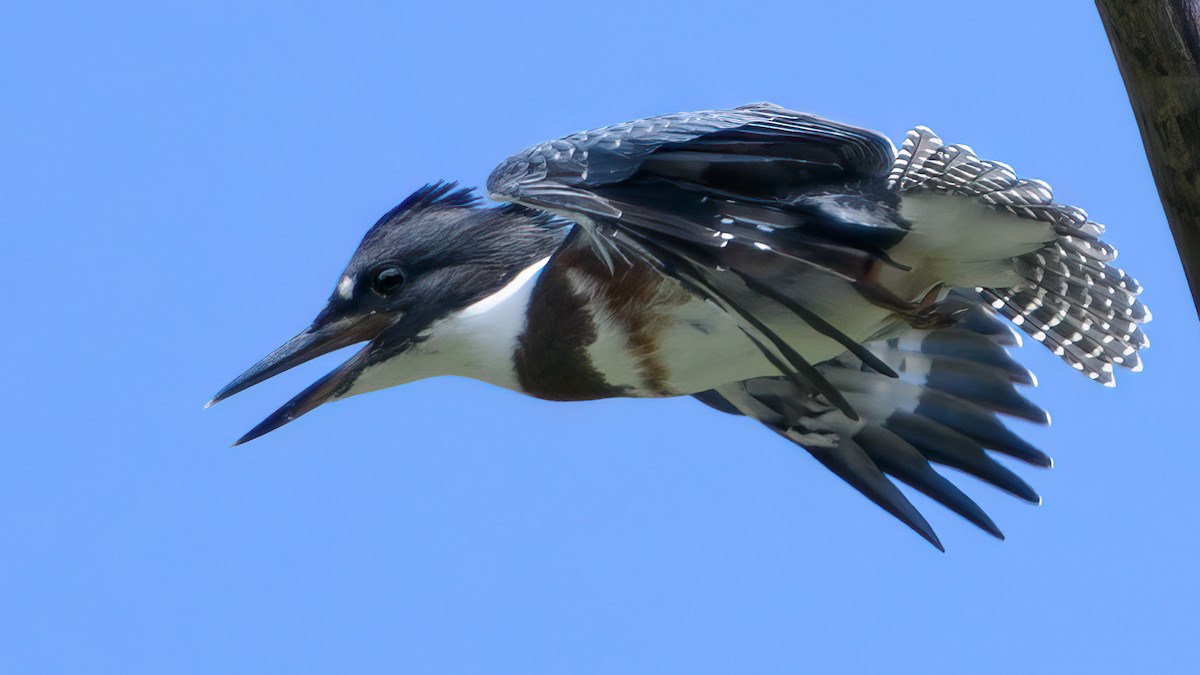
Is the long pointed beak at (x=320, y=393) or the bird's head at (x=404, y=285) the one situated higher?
the bird's head at (x=404, y=285)

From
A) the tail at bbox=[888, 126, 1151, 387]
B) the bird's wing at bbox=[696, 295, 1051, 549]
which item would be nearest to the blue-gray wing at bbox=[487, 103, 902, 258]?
the tail at bbox=[888, 126, 1151, 387]

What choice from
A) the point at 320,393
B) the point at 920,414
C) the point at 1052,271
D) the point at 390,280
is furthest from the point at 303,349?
the point at 1052,271

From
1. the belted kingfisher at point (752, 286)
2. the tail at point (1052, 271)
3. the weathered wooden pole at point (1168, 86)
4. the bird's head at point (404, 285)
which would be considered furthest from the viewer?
the bird's head at point (404, 285)

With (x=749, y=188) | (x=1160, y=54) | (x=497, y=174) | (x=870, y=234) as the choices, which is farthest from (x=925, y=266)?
(x=497, y=174)

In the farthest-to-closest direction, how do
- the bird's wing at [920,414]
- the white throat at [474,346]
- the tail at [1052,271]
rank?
the bird's wing at [920,414]
the white throat at [474,346]
the tail at [1052,271]

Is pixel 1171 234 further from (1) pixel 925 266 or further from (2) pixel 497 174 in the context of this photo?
(2) pixel 497 174

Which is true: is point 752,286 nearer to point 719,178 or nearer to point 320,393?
point 719,178

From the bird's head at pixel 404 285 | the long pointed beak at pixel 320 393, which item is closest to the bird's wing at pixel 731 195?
the bird's head at pixel 404 285

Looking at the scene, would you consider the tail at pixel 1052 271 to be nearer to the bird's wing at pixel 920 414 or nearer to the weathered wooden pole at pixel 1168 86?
the bird's wing at pixel 920 414
